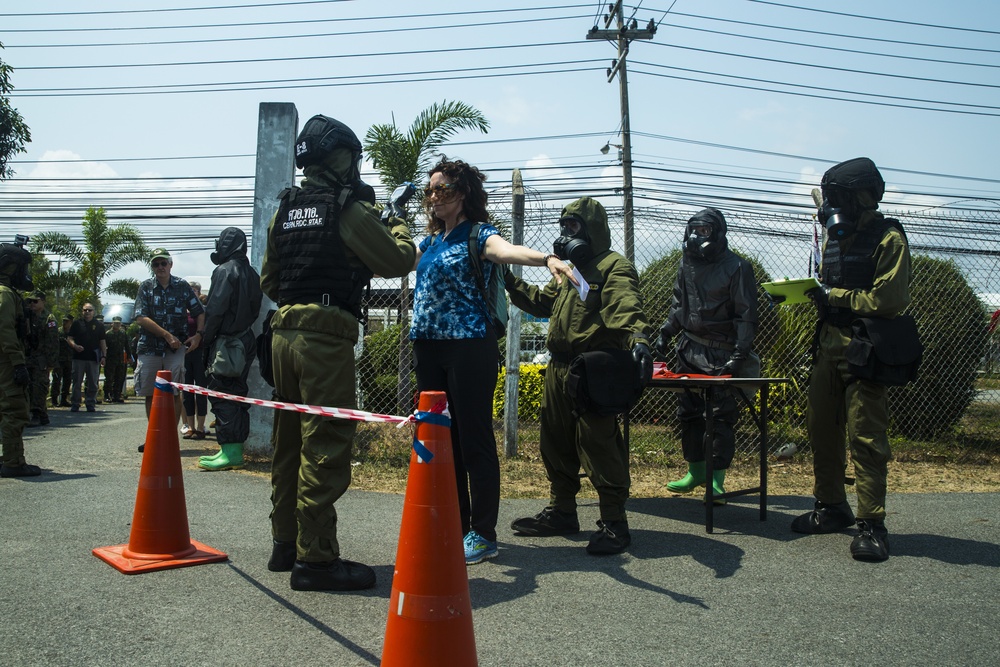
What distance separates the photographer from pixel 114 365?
16906 millimetres

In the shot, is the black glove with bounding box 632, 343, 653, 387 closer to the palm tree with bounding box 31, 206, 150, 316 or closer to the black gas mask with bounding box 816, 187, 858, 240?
the black gas mask with bounding box 816, 187, 858, 240

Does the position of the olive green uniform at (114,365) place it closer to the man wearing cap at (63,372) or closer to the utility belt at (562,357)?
the man wearing cap at (63,372)

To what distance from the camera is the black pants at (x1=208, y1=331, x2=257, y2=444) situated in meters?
6.57

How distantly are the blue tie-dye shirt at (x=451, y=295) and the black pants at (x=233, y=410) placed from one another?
3166mm

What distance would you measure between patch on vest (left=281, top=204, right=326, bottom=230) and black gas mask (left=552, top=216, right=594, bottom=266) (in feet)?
4.35

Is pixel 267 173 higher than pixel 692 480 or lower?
higher

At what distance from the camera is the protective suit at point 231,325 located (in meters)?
6.60

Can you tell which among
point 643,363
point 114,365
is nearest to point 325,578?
point 643,363

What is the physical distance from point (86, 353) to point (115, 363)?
286 cm

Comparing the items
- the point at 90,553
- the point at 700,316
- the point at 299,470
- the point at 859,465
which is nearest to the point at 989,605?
the point at 859,465

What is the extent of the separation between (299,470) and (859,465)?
307 cm

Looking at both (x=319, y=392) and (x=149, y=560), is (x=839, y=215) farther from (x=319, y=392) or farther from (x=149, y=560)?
(x=149, y=560)

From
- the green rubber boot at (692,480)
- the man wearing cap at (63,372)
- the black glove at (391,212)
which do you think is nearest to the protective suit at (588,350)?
the black glove at (391,212)

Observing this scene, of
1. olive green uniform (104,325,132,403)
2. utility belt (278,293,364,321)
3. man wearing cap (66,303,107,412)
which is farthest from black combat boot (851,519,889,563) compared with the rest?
olive green uniform (104,325,132,403)
